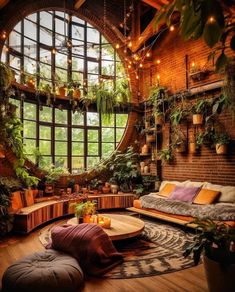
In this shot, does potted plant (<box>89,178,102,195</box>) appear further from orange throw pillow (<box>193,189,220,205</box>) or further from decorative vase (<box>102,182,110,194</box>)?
orange throw pillow (<box>193,189,220,205</box>)

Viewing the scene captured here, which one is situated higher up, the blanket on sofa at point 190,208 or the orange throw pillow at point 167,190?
the orange throw pillow at point 167,190

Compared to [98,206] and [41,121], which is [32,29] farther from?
[98,206]

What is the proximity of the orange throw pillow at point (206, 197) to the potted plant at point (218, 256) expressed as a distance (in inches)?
113

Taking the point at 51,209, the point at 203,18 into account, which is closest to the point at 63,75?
the point at 51,209

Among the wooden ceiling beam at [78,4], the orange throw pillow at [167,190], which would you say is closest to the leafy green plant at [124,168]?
the orange throw pillow at [167,190]

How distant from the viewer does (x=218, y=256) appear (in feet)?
7.25

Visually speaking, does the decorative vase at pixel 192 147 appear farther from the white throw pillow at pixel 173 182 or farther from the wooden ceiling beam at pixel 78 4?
the wooden ceiling beam at pixel 78 4

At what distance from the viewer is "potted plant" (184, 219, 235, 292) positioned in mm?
2168

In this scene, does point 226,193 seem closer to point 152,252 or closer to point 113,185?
point 152,252

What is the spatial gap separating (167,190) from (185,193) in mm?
644

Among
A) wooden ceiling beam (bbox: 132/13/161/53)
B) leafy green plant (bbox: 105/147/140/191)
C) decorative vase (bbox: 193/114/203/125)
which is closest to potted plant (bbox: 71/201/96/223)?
leafy green plant (bbox: 105/147/140/191)

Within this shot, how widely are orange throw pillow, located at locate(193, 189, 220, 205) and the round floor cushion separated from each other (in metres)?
3.15

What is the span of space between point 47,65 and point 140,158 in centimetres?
355

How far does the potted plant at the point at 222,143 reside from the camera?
5395 mm
